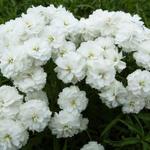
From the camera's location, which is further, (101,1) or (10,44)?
(101,1)

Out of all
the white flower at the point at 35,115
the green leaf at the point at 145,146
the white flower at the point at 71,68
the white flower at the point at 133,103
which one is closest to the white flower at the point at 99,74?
the white flower at the point at 71,68

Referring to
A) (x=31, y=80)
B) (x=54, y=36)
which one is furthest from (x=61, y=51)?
(x=31, y=80)

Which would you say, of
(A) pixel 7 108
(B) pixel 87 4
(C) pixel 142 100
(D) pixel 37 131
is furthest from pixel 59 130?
(B) pixel 87 4

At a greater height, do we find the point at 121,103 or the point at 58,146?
the point at 121,103

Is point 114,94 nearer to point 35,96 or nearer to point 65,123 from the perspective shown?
point 65,123

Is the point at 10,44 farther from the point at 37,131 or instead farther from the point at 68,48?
the point at 37,131

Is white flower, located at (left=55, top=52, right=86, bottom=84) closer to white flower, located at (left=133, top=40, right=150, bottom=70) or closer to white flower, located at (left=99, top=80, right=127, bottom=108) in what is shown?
white flower, located at (left=99, top=80, right=127, bottom=108)

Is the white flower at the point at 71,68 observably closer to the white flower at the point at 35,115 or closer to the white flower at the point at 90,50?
the white flower at the point at 90,50
